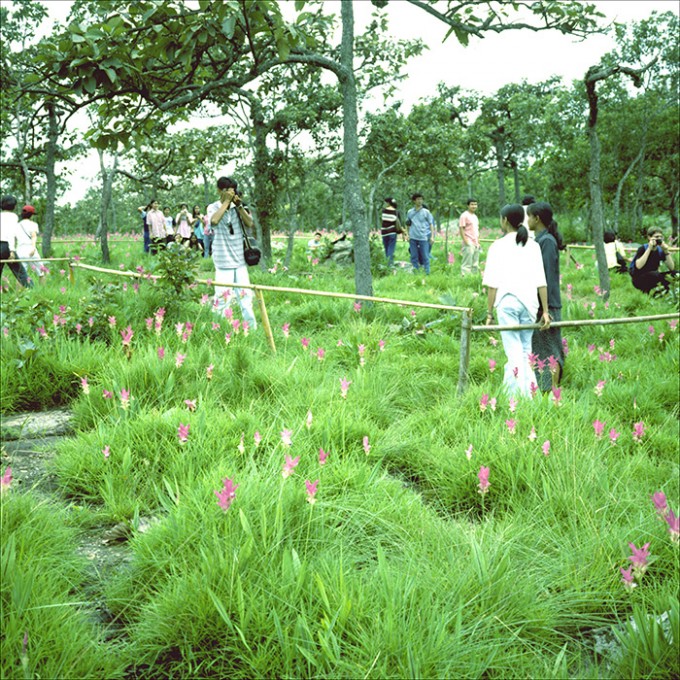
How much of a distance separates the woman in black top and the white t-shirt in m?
8.66

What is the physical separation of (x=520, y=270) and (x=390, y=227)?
30.6 feet

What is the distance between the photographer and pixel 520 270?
521 cm

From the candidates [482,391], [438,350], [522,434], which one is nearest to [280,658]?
[522,434]

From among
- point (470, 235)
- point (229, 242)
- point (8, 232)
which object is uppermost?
point (8, 232)

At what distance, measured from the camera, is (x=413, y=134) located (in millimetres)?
17906

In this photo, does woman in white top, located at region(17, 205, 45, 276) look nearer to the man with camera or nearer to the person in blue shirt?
the man with camera

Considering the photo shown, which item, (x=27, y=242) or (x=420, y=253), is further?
(x=420, y=253)

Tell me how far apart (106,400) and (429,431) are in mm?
2163

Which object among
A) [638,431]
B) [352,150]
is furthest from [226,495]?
[352,150]

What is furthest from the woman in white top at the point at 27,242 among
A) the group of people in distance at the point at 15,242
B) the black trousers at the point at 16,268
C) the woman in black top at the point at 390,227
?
the woman in black top at the point at 390,227

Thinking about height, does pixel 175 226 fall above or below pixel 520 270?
above

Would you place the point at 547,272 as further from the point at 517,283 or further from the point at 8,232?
the point at 8,232

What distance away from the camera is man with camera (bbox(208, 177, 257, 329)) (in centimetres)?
676

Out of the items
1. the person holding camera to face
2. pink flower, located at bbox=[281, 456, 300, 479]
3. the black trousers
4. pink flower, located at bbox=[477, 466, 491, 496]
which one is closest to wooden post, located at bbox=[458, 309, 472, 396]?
pink flower, located at bbox=[477, 466, 491, 496]
